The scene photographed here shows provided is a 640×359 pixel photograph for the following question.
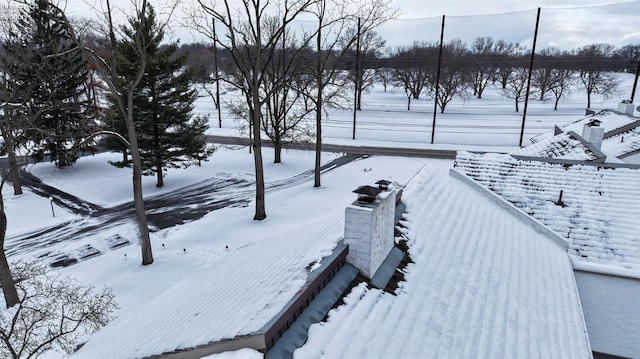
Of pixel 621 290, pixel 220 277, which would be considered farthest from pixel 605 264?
pixel 220 277

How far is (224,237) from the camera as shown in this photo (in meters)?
15.5

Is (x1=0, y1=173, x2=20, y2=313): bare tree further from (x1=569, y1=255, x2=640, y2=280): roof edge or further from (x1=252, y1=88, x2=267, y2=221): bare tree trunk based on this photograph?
(x1=569, y1=255, x2=640, y2=280): roof edge

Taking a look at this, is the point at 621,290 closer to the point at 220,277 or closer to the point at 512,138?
the point at 220,277

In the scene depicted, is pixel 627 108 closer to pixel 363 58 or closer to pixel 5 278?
pixel 363 58

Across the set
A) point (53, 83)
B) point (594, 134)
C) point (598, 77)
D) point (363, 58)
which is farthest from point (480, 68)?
point (53, 83)

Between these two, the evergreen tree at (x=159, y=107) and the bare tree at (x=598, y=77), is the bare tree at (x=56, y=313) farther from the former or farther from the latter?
the bare tree at (x=598, y=77)

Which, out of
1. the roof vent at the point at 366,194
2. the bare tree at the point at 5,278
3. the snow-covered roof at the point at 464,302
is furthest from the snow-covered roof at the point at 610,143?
the bare tree at the point at 5,278

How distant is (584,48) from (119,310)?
83174mm

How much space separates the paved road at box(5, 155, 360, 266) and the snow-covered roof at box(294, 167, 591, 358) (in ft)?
39.1

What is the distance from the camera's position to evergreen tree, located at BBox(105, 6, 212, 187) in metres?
21.0

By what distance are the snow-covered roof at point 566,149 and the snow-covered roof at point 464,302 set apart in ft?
21.7

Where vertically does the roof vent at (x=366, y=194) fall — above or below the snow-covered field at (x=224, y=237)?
above

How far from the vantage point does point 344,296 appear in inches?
219

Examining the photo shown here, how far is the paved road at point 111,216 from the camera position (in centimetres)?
1502
